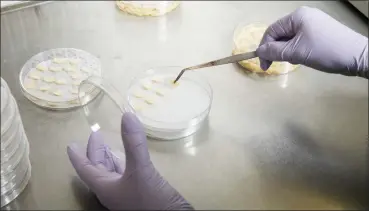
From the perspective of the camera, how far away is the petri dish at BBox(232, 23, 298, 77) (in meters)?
1.23

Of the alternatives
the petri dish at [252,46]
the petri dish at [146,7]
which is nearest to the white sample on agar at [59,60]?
the petri dish at [146,7]

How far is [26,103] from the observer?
112 cm

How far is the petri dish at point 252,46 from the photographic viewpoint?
1.23 m

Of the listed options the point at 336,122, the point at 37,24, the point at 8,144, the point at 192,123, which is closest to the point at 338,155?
the point at 336,122

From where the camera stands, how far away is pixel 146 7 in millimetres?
1413

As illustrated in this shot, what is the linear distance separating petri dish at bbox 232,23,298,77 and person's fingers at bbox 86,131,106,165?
493 millimetres

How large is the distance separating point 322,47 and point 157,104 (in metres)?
0.42

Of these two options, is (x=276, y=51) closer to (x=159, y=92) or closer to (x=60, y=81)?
(x=159, y=92)

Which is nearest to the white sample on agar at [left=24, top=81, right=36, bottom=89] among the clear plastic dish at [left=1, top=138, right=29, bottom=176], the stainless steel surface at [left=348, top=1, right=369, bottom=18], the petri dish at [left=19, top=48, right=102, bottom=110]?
the petri dish at [left=19, top=48, right=102, bottom=110]

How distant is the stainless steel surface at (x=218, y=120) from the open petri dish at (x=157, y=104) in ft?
0.11

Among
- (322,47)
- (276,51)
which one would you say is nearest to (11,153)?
(276,51)

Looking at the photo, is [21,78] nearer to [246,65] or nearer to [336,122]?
[246,65]

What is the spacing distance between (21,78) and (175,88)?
398 mm

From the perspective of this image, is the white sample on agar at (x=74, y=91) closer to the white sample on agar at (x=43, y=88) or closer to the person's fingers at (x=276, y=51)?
the white sample on agar at (x=43, y=88)
